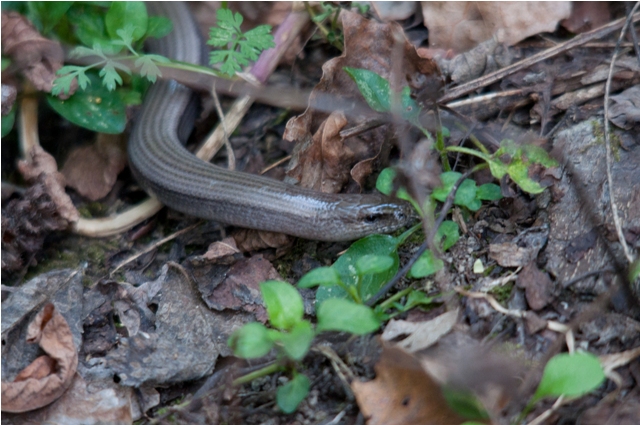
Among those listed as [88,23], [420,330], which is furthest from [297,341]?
[88,23]

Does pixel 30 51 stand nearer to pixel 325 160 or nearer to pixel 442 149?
pixel 325 160

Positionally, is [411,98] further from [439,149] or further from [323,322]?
[323,322]

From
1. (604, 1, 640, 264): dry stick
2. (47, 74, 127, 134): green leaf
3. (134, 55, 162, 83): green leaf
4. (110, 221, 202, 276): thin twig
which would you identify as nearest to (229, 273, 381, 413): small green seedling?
(604, 1, 640, 264): dry stick

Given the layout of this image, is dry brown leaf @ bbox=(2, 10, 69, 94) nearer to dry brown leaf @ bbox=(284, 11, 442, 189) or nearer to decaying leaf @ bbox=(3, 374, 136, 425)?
dry brown leaf @ bbox=(284, 11, 442, 189)

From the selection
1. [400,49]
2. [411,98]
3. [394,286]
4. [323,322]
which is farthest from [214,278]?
[400,49]

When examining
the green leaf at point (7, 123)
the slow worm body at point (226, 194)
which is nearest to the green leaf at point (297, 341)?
the slow worm body at point (226, 194)

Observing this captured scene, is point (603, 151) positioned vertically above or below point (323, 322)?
above
